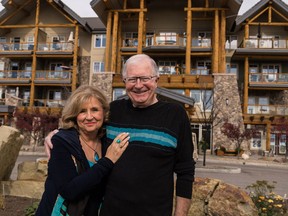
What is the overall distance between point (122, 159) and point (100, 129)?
320 mm

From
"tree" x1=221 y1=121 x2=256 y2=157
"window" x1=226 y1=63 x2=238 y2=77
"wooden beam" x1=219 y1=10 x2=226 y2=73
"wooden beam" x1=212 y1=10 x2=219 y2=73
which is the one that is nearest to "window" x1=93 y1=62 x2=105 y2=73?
"wooden beam" x1=212 y1=10 x2=219 y2=73

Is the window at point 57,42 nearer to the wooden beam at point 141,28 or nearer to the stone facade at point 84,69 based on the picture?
the stone facade at point 84,69

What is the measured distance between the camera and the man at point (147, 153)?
2.26m

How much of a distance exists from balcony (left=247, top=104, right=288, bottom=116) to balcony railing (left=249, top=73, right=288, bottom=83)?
7.64 feet

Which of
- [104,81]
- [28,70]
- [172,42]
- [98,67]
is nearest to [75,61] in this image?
[98,67]

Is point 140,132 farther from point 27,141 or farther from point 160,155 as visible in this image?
point 27,141

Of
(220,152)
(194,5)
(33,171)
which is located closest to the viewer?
(33,171)

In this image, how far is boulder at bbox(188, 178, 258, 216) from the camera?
490cm

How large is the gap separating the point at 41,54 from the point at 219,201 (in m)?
30.8

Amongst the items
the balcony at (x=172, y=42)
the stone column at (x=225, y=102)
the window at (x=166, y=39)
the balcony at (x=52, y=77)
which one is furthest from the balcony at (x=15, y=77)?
the stone column at (x=225, y=102)

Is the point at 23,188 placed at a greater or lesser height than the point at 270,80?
lesser

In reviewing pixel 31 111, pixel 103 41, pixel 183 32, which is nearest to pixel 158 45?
pixel 183 32

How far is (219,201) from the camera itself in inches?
197

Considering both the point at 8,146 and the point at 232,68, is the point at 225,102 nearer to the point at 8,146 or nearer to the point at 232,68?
the point at 232,68
